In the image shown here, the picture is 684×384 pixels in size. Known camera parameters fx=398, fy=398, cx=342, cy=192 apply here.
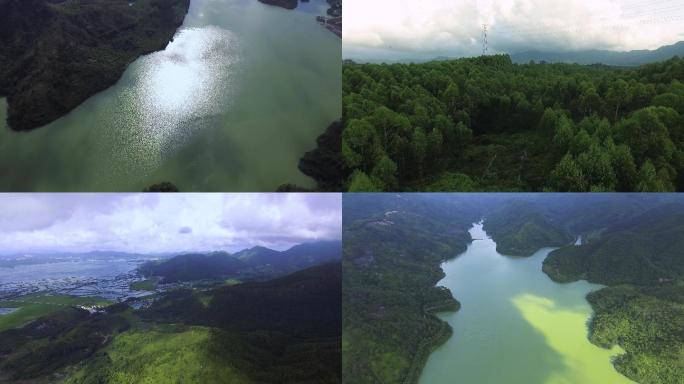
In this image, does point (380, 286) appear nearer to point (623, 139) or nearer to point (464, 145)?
point (464, 145)

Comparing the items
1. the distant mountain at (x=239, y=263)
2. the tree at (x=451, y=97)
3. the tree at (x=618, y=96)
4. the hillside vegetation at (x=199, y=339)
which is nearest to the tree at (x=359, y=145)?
the distant mountain at (x=239, y=263)

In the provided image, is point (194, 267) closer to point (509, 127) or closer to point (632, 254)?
point (509, 127)

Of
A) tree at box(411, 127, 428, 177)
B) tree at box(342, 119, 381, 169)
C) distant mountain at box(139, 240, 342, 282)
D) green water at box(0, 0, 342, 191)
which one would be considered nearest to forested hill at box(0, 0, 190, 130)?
green water at box(0, 0, 342, 191)

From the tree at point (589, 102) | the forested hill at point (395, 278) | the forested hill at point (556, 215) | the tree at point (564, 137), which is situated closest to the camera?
the forested hill at point (395, 278)

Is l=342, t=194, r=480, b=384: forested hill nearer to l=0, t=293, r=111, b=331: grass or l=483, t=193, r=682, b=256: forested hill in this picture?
l=483, t=193, r=682, b=256: forested hill

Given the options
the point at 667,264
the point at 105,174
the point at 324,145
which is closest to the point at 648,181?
the point at 667,264

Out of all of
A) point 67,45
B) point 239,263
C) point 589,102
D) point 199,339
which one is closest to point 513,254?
point 589,102

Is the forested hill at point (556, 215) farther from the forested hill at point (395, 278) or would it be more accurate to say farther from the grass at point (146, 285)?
the grass at point (146, 285)
